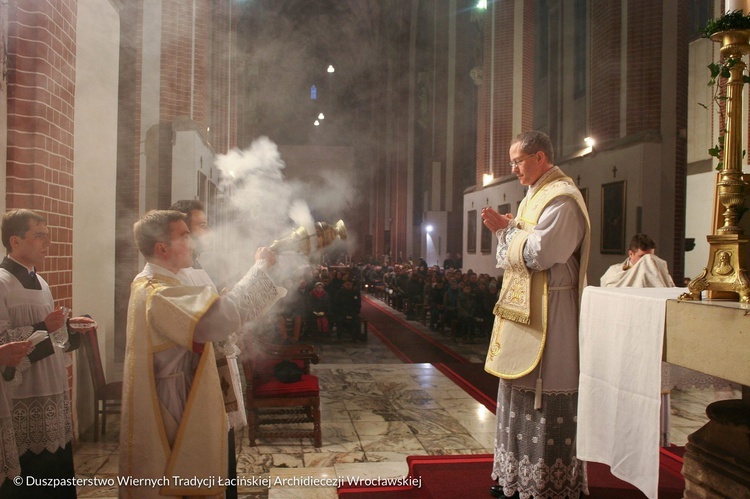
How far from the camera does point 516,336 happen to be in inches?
102

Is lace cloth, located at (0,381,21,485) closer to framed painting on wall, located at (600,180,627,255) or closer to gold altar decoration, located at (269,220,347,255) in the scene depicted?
gold altar decoration, located at (269,220,347,255)

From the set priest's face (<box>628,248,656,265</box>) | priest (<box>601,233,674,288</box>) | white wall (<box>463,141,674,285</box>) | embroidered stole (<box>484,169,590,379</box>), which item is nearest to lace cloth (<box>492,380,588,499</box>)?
embroidered stole (<box>484,169,590,379</box>)

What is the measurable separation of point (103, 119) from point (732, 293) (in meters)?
4.44

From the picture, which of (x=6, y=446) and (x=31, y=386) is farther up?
(x=31, y=386)

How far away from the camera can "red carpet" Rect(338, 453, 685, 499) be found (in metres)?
2.72

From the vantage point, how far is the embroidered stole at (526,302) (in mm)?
2502

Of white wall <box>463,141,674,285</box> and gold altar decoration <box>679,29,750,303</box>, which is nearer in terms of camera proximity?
gold altar decoration <box>679,29,750,303</box>

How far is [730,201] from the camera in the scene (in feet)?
5.70

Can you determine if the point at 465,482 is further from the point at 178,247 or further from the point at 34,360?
the point at 34,360

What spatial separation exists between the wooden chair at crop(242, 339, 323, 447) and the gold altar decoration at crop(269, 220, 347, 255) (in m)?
2.09

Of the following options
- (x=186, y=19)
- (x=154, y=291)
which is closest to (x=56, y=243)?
(x=154, y=291)

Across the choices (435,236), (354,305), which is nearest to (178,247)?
(354,305)

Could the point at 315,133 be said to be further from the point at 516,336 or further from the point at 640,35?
the point at 516,336

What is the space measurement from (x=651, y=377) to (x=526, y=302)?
2.74 feet
